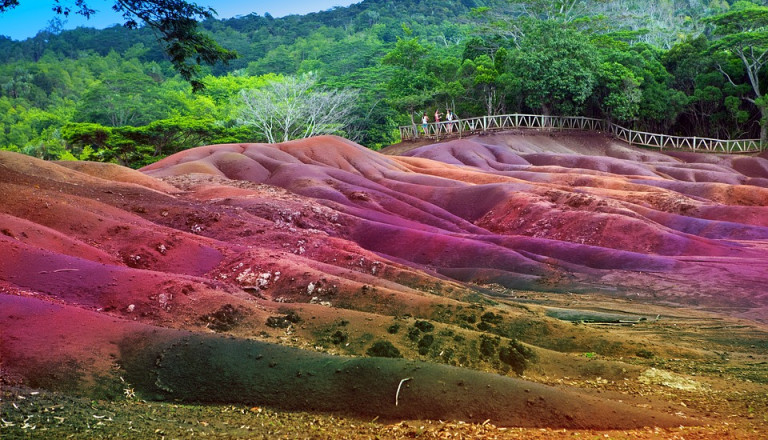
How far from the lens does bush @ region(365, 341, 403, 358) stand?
1361 centimetres

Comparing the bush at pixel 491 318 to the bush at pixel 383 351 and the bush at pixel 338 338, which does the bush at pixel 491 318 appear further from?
the bush at pixel 383 351

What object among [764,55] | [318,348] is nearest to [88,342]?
[318,348]

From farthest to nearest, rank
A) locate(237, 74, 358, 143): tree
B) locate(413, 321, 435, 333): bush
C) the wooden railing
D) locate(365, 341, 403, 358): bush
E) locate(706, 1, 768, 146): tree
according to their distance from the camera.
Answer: locate(237, 74, 358, 143): tree, the wooden railing, locate(706, 1, 768, 146): tree, locate(413, 321, 435, 333): bush, locate(365, 341, 403, 358): bush

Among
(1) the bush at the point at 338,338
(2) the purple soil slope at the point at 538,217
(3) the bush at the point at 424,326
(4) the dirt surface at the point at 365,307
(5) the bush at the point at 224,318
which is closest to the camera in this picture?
(4) the dirt surface at the point at 365,307

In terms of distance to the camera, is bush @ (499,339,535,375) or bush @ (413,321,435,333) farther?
bush @ (413,321,435,333)

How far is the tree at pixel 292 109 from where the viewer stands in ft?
210

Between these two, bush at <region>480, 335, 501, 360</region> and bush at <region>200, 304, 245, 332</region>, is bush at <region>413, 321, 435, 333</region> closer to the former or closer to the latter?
bush at <region>480, 335, 501, 360</region>

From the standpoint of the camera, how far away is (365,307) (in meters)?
17.9

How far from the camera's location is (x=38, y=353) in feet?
36.2

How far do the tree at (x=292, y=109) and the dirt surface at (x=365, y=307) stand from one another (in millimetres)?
23762

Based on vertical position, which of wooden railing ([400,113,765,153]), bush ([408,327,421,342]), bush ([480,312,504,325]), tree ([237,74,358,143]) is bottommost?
bush ([480,312,504,325])

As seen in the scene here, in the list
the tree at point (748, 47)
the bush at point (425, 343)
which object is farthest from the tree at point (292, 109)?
the bush at point (425, 343)

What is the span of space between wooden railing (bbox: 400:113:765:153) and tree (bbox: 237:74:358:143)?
20.8 ft

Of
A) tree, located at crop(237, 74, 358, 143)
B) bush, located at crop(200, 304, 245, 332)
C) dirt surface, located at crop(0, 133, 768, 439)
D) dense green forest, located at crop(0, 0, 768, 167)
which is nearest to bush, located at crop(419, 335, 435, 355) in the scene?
dirt surface, located at crop(0, 133, 768, 439)
